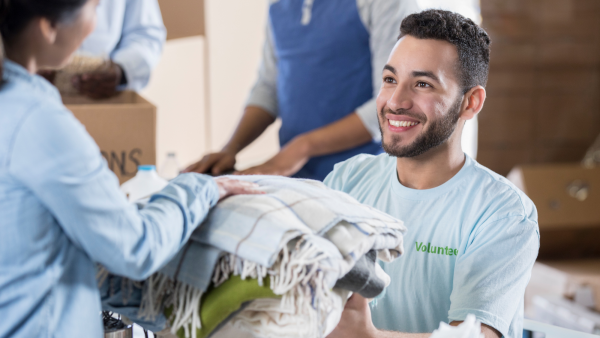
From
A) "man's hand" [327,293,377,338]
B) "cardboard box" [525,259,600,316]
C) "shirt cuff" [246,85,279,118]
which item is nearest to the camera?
"man's hand" [327,293,377,338]

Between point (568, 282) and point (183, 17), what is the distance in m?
1.48

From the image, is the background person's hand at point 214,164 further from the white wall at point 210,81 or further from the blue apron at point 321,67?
the white wall at point 210,81

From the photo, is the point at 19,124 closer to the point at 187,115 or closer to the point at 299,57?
the point at 299,57

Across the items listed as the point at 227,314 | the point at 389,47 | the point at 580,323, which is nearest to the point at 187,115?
the point at 389,47

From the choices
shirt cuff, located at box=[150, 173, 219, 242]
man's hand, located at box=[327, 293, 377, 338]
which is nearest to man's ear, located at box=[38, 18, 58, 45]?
shirt cuff, located at box=[150, 173, 219, 242]

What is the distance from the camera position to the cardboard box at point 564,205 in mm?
2246

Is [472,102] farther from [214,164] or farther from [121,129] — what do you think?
[121,129]

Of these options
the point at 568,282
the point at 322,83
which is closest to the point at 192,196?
the point at 322,83

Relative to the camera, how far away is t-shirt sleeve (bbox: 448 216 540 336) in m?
0.87

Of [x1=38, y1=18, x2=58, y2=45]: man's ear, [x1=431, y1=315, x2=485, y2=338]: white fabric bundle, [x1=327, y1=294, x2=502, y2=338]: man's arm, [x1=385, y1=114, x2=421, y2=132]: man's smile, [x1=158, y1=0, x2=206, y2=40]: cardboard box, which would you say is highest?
[x1=38, y1=18, x2=58, y2=45]: man's ear

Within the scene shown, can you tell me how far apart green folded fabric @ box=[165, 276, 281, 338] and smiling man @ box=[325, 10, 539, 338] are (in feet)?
1.15

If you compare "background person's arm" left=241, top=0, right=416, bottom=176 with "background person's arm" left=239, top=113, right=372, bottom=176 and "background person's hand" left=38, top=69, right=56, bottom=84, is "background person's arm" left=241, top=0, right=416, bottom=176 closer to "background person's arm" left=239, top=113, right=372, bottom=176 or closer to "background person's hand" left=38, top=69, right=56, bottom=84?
"background person's arm" left=239, top=113, right=372, bottom=176

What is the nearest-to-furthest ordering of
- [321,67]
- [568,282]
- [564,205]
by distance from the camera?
1. [321,67]
2. [568,282]
3. [564,205]

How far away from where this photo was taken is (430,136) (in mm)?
1032
